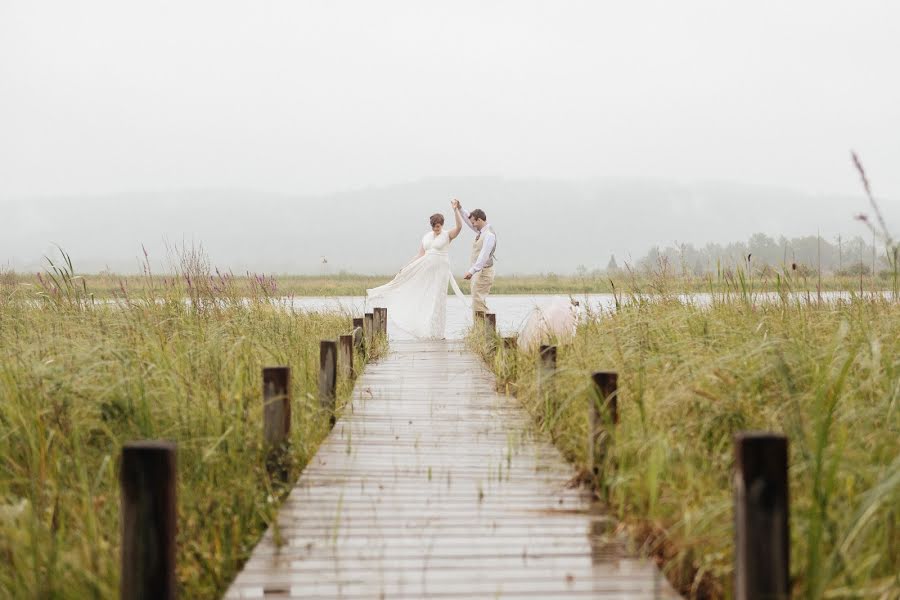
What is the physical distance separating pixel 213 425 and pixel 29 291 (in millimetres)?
5370

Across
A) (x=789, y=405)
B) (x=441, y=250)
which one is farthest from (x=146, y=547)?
(x=441, y=250)

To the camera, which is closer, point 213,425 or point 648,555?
point 648,555

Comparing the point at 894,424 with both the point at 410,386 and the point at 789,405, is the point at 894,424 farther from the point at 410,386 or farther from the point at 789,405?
the point at 410,386

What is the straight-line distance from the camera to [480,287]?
13.9 metres

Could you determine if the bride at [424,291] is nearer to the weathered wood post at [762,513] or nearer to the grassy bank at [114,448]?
the grassy bank at [114,448]

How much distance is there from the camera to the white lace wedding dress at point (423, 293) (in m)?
14.5

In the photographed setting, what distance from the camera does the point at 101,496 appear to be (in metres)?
3.82

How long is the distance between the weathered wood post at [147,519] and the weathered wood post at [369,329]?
770 cm

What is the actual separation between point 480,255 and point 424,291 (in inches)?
72.3

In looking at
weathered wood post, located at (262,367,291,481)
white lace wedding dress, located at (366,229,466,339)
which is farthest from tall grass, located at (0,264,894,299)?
weathered wood post, located at (262,367,291,481)

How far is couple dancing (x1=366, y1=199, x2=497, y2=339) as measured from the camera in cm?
1400

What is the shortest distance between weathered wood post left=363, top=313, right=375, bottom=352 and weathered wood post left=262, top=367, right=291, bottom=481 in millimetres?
5856

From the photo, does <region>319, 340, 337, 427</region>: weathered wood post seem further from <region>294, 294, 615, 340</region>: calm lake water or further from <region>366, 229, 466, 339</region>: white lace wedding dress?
<region>366, 229, 466, 339</region>: white lace wedding dress

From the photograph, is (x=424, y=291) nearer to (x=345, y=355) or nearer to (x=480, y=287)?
(x=480, y=287)
